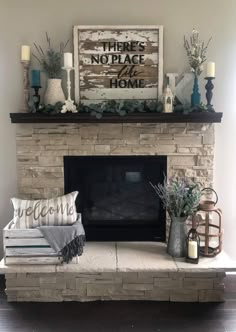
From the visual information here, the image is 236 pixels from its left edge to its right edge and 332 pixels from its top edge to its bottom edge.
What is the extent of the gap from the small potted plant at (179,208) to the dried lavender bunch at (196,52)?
94cm

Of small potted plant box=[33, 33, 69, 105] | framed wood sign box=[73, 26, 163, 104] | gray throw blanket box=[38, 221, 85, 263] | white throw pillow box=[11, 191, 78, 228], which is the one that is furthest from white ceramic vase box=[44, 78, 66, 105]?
gray throw blanket box=[38, 221, 85, 263]

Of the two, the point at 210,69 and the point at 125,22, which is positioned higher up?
the point at 125,22

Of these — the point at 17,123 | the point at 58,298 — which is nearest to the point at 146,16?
the point at 17,123

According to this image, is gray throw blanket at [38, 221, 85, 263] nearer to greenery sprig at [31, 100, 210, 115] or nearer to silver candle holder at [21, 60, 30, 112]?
greenery sprig at [31, 100, 210, 115]

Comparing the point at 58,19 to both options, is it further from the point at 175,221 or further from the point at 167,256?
the point at 167,256

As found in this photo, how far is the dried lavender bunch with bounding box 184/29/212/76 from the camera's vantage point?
115 inches

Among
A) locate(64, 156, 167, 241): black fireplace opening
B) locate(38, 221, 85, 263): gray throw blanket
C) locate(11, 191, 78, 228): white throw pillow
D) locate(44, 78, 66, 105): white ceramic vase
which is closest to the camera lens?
locate(38, 221, 85, 263): gray throw blanket

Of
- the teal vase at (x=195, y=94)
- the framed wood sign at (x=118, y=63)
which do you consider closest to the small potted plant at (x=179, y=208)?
the teal vase at (x=195, y=94)

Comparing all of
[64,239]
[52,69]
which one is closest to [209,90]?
[52,69]

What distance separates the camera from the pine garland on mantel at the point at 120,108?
2826 mm

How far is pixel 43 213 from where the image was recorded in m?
2.71

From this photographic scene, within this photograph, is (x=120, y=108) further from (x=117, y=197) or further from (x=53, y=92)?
(x=117, y=197)

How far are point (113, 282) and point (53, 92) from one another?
1558 millimetres

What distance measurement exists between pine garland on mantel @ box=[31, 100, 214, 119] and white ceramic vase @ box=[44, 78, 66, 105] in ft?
0.25
